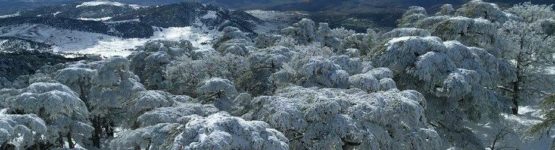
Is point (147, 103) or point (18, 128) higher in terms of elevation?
point (18, 128)

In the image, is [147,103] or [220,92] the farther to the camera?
[220,92]

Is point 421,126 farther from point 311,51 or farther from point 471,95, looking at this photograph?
point 311,51

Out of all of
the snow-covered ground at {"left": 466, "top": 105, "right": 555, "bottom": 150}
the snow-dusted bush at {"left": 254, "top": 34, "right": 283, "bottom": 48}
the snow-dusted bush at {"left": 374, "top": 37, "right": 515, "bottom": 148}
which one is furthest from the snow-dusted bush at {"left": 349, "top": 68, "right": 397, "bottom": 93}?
the snow-dusted bush at {"left": 254, "top": 34, "right": 283, "bottom": 48}

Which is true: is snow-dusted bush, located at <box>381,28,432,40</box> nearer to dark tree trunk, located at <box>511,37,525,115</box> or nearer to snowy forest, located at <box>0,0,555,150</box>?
snowy forest, located at <box>0,0,555,150</box>

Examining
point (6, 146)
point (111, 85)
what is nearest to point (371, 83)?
point (6, 146)

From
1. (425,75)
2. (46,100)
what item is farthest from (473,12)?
(46,100)

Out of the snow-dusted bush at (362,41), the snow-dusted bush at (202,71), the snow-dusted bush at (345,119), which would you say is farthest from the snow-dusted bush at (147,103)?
the snow-dusted bush at (362,41)

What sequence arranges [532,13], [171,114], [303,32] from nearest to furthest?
[171,114] < [303,32] < [532,13]

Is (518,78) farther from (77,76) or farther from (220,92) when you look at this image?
(77,76)
